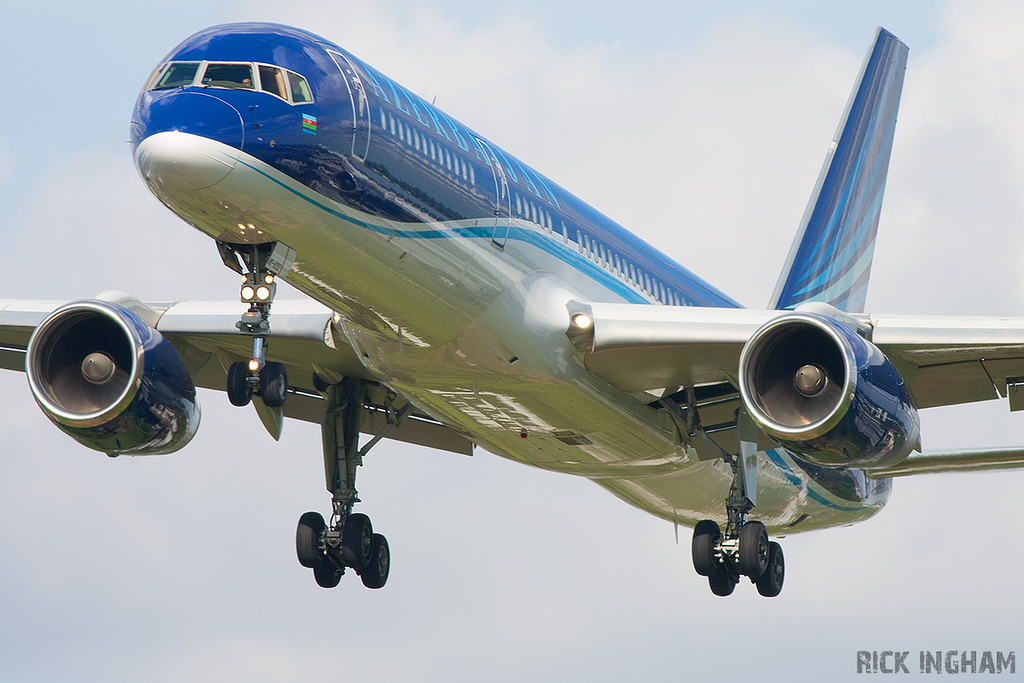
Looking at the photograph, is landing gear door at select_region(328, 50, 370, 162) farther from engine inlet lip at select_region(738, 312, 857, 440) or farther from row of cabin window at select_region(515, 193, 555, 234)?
engine inlet lip at select_region(738, 312, 857, 440)

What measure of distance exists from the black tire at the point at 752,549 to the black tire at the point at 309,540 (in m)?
6.42

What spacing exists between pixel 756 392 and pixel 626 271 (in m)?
4.51

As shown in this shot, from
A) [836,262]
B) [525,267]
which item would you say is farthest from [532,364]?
[836,262]

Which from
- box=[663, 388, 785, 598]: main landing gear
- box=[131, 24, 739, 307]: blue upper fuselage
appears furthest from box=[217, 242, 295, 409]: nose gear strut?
box=[663, 388, 785, 598]: main landing gear

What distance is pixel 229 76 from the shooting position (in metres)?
15.7

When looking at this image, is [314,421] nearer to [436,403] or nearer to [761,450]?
[436,403]

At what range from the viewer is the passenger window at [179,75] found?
15578mm

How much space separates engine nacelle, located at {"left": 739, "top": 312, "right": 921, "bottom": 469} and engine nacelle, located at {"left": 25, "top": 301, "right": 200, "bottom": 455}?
25.3 feet

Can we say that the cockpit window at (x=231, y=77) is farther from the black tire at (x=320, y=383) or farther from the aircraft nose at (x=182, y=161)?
the black tire at (x=320, y=383)

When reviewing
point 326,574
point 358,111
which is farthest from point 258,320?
point 326,574

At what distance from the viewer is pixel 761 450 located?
75.7ft

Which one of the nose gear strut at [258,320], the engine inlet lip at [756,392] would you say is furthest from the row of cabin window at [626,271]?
the nose gear strut at [258,320]

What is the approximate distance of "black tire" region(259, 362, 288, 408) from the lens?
1644cm

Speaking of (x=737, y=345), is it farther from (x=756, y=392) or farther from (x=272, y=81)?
(x=272, y=81)
